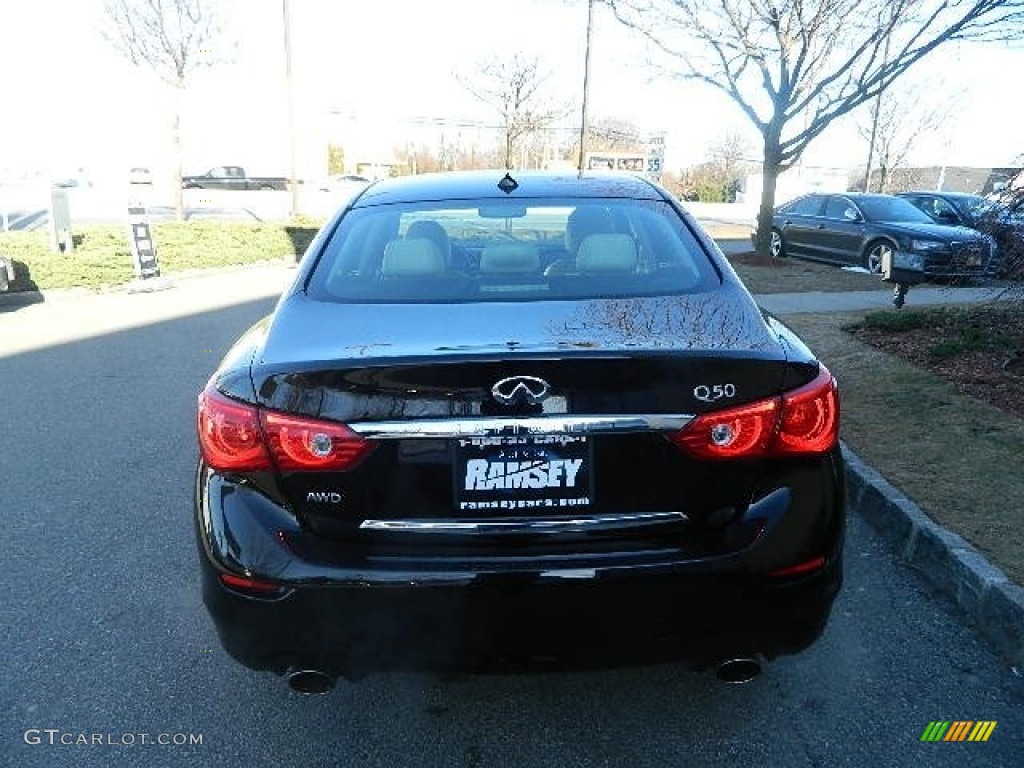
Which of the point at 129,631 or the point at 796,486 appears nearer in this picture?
the point at 796,486

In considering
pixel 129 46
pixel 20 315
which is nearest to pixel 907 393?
pixel 20 315

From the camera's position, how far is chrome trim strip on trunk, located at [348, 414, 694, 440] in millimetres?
1974

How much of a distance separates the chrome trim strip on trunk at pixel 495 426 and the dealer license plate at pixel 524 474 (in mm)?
19

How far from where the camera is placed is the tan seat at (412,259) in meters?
2.88

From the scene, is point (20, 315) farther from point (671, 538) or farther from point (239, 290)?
point (671, 538)

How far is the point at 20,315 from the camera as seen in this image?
33.6 feet

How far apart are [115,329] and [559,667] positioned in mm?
8668

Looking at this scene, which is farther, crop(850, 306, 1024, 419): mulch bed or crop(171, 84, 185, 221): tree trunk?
crop(171, 84, 185, 221): tree trunk

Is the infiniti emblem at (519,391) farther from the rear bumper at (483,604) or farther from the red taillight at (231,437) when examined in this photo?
the red taillight at (231,437)

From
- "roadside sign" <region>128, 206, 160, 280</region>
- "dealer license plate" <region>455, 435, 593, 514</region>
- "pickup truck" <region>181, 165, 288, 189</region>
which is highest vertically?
"dealer license plate" <region>455, 435, 593, 514</region>

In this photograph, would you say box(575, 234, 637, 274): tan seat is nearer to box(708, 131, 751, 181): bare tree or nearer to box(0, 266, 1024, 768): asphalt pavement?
box(0, 266, 1024, 768): asphalt pavement

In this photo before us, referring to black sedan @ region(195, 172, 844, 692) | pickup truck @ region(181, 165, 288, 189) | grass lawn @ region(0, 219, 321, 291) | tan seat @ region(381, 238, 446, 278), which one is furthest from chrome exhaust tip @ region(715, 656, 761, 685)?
pickup truck @ region(181, 165, 288, 189)

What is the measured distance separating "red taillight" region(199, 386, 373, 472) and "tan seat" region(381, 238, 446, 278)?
932 millimetres

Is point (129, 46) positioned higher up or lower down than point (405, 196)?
higher up
